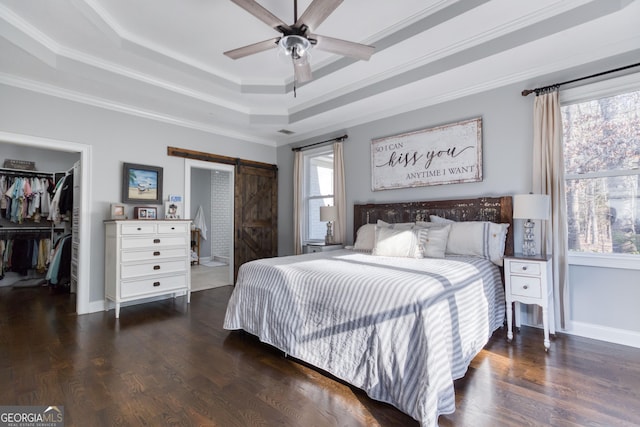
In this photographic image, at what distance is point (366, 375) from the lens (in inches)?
73.0

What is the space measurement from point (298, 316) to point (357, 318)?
554mm

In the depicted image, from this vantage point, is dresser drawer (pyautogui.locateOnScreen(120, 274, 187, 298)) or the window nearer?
dresser drawer (pyautogui.locateOnScreen(120, 274, 187, 298))

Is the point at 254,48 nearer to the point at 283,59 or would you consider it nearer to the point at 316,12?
the point at 316,12

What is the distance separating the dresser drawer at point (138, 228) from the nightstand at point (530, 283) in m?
4.01

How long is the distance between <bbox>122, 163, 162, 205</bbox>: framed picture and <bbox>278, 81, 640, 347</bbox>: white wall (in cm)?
282

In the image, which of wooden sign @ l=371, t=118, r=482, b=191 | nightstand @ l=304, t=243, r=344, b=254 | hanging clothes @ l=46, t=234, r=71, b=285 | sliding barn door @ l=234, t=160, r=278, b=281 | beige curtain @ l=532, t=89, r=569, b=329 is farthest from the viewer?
sliding barn door @ l=234, t=160, r=278, b=281

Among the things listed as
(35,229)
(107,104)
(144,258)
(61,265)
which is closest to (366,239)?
(144,258)

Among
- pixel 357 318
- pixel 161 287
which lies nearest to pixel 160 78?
pixel 161 287

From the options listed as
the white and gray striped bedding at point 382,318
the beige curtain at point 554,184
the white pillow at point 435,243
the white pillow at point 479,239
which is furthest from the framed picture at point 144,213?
the beige curtain at point 554,184

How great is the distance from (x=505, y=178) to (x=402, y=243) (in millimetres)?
1426

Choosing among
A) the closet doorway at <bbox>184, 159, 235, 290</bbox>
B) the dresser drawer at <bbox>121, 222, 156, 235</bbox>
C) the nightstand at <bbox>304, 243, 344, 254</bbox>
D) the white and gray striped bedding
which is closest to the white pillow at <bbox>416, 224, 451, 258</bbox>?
the white and gray striped bedding

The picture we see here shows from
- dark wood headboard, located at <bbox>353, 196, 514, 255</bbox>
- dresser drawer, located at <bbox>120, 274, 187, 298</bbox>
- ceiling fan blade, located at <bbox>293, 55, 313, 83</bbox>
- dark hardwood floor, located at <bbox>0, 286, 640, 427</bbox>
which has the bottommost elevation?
dark hardwood floor, located at <bbox>0, 286, 640, 427</bbox>

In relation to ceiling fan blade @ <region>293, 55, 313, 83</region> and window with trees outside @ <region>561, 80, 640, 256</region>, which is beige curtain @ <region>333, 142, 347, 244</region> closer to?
ceiling fan blade @ <region>293, 55, 313, 83</region>

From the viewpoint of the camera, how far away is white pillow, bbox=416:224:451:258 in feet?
10.1
